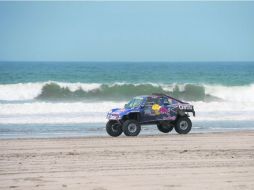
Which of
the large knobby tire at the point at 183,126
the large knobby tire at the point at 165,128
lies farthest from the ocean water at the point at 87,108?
the large knobby tire at the point at 183,126

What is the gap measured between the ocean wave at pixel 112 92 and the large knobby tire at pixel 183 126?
768 inches

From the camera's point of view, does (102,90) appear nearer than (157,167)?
No

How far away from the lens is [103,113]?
31.1 metres

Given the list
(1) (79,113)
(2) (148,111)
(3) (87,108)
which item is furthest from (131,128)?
(3) (87,108)

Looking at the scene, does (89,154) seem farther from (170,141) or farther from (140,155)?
(170,141)

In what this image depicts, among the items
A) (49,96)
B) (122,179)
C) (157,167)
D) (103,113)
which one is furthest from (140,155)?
(49,96)

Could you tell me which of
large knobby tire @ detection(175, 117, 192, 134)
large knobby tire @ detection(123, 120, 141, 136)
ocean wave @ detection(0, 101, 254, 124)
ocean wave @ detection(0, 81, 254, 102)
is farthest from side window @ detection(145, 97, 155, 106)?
ocean wave @ detection(0, 81, 254, 102)

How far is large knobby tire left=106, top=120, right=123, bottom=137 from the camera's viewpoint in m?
21.6

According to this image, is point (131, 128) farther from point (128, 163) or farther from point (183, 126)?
point (128, 163)

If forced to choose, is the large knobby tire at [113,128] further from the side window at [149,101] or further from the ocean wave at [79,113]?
the ocean wave at [79,113]

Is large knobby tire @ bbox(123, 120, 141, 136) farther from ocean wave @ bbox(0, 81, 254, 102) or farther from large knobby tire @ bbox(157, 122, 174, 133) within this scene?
ocean wave @ bbox(0, 81, 254, 102)

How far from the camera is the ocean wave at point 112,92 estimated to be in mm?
43503

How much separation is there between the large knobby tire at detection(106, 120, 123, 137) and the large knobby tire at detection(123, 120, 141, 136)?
48 cm

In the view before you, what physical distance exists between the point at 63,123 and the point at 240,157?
1232 centimetres
